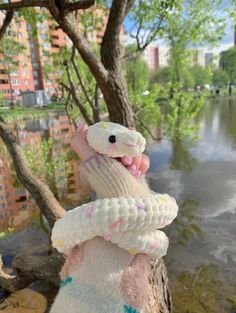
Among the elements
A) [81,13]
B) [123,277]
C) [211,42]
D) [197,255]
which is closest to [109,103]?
[123,277]

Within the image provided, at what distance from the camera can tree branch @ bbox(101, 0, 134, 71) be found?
347 centimetres

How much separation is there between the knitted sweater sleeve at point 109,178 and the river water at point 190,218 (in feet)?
13.4

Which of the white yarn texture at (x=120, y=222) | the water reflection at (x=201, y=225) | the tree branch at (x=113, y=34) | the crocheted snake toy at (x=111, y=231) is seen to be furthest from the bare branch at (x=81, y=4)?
the water reflection at (x=201, y=225)

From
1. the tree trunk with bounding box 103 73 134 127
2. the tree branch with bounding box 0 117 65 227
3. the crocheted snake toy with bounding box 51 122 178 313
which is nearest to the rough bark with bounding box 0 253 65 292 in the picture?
the tree branch with bounding box 0 117 65 227

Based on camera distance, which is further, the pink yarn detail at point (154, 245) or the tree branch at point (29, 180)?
the tree branch at point (29, 180)

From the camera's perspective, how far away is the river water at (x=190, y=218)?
5.33 metres

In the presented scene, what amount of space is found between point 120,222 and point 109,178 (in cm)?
25

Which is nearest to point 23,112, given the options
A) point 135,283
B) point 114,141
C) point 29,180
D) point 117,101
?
point 29,180

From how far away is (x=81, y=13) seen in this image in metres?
7.96

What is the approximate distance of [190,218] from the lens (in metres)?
8.19

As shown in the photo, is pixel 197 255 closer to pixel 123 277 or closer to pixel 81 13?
pixel 123 277

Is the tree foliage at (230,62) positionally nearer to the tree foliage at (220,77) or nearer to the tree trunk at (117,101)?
the tree foliage at (220,77)

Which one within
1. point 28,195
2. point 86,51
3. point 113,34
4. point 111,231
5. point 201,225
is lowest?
Answer: point 201,225

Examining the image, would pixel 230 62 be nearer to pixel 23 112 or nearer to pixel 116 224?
pixel 23 112
